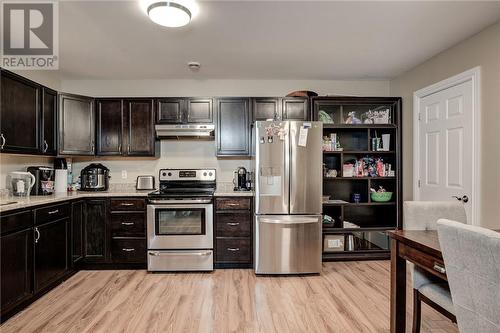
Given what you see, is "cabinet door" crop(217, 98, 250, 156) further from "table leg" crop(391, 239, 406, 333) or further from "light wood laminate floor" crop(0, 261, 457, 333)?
"table leg" crop(391, 239, 406, 333)

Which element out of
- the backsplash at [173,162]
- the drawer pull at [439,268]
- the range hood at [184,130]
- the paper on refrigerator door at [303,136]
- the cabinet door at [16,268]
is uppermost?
the range hood at [184,130]

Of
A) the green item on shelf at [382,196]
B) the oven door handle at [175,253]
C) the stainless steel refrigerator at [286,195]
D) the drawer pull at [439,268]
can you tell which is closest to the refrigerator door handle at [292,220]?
the stainless steel refrigerator at [286,195]

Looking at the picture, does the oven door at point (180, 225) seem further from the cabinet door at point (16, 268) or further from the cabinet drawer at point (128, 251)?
the cabinet door at point (16, 268)

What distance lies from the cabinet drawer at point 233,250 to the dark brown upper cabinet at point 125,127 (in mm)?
1538

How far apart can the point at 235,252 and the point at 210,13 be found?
8.30 ft

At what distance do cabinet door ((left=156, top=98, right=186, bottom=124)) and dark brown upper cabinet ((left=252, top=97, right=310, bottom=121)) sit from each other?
3.18 ft

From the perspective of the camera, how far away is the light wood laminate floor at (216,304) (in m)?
2.16

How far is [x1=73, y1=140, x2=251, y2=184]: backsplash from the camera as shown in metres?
3.95

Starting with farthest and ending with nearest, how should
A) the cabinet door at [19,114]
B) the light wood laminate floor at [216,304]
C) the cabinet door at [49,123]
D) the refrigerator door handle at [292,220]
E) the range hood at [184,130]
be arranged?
the range hood at [184,130]
the refrigerator door handle at [292,220]
the cabinet door at [49,123]
the cabinet door at [19,114]
the light wood laminate floor at [216,304]

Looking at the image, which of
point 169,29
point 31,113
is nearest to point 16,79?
point 31,113

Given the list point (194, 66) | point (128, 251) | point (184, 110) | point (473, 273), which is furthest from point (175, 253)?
point (473, 273)

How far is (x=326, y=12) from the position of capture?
86.4 inches

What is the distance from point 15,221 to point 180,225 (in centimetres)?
152

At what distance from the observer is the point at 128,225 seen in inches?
132
